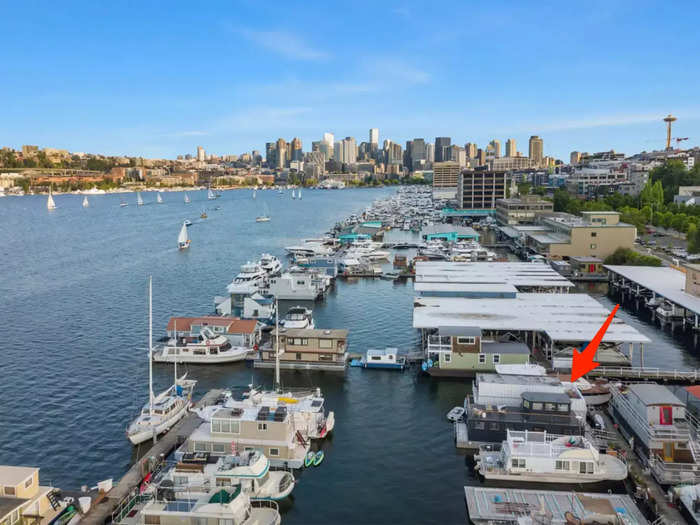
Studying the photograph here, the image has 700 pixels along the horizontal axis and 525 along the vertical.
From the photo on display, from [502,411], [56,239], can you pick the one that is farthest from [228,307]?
[56,239]

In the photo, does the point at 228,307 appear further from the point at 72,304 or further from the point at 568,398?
the point at 568,398

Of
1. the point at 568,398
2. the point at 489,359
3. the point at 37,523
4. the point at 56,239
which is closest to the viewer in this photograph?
the point at 37,523

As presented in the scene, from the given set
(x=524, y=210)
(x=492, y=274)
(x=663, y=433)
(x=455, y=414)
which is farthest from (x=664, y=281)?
(x=524, y=210)

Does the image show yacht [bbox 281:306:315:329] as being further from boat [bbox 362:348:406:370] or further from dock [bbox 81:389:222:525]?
dock [bbox 81:389:222:525]

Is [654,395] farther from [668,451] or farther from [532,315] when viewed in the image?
[532,315]

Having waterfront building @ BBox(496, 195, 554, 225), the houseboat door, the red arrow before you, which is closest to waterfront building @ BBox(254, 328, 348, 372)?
the red arrow

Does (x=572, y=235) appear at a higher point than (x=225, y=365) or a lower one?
higher
